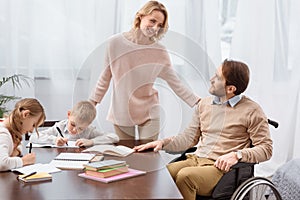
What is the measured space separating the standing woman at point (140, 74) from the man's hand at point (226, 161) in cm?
39

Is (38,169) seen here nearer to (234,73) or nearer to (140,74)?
(140,74)

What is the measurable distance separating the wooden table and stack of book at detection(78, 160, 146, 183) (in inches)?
1.0

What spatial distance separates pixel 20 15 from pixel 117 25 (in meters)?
0.66

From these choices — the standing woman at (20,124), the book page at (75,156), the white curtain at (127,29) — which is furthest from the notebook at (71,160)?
the white curtain at (127,29)

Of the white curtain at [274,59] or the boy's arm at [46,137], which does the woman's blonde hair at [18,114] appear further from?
the white curtain at [274,59]

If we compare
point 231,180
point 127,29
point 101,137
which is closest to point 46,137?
point 101,137

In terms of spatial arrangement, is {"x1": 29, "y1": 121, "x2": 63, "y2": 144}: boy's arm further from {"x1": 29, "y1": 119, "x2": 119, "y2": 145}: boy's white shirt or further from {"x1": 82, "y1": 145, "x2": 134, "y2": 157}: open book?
{"x1": 82, "y1": 145, "x2": 134, "y2": 157}: open book

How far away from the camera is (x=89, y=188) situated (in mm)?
1688

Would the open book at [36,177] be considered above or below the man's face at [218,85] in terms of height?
below

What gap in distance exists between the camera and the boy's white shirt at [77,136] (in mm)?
2419

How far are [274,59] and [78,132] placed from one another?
1.90 m

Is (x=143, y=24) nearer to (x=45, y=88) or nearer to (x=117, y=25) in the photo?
(x=117, y=25)

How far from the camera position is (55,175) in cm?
186

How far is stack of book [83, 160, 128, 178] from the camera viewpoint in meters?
1.81
